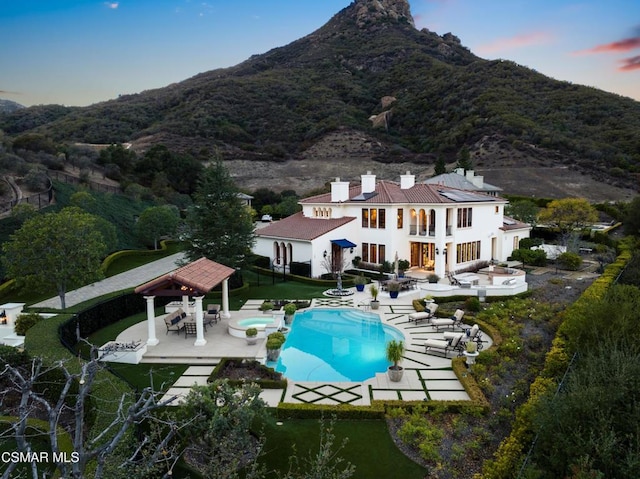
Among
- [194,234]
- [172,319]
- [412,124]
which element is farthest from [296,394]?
[412,124]

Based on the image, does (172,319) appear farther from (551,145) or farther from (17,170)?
(551,145)

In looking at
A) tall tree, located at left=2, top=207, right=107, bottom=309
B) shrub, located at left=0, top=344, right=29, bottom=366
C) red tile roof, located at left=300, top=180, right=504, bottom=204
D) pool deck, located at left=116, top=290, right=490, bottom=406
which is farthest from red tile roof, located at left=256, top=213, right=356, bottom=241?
shrub, located at left=0, top=344, right=29, bottom=366

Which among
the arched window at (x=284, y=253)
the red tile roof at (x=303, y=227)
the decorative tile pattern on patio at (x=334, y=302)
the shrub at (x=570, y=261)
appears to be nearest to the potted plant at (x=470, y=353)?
the decorative tile pattern on patio at (x=334, y=302)

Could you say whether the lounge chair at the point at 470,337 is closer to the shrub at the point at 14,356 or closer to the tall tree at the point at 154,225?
the shrub at the point at 14,356

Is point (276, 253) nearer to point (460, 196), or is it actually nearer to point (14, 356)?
point (460, 196)

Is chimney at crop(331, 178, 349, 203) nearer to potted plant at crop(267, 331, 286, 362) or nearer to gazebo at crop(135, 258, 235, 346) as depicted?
gazebo at crop(135, 258, 235, 346)

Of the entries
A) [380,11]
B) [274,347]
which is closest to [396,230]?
[274,347]
